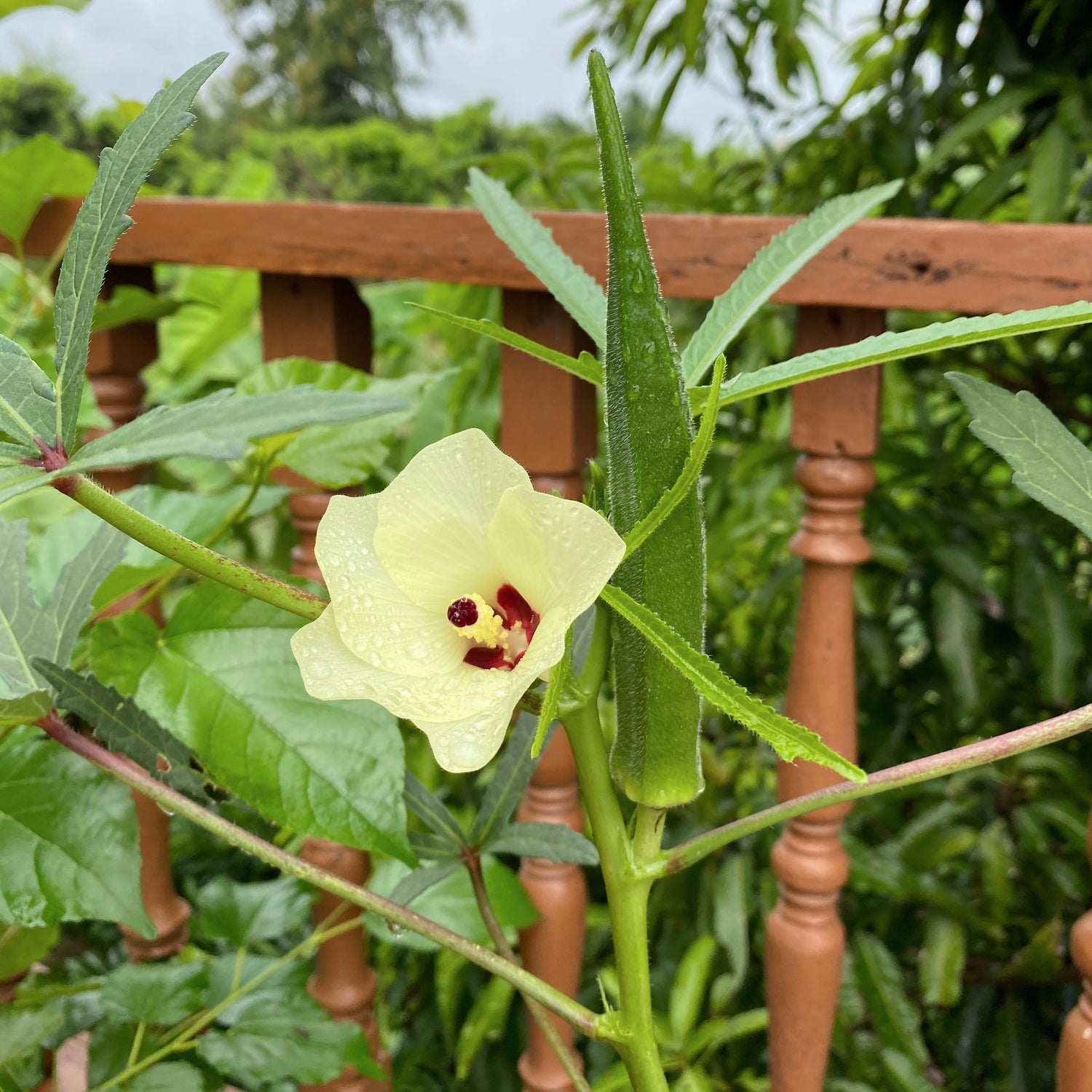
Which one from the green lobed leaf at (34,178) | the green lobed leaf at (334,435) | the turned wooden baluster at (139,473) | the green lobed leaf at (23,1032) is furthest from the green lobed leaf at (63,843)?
the green lobed leaf at (34,178)

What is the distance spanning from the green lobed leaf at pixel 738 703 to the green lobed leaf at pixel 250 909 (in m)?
0.59

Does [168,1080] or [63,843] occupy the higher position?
[63,843]

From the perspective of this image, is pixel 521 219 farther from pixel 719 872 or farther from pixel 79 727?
pixel 719 872

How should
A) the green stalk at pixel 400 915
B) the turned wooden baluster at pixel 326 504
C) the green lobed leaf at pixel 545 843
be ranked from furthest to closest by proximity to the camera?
the turned wooden baluster at pixel 326 504 < the green lobed leaf at pixel 545 843 < the green stalk at pixel 400 915

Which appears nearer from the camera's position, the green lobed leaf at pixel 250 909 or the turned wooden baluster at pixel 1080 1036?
the turned wooden baluster at pixel 1080 1036

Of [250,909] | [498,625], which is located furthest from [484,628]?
[250,909]

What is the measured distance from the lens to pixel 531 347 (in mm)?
389

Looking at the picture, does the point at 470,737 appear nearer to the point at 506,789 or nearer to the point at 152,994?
the point at 506,789

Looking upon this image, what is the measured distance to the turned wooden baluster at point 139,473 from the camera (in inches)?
36.6

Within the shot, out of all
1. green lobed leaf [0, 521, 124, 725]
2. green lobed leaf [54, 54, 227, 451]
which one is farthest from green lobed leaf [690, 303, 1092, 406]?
green lobed leaf [0, 521, 124, 725]

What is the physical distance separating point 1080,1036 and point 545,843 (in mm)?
425

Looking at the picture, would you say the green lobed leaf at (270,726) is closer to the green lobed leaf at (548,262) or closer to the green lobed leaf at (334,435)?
the green lobed leaf at (334,435)

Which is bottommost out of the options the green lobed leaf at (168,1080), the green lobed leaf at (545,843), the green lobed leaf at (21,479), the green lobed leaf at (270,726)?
the green lobed leaf at (168,1080)

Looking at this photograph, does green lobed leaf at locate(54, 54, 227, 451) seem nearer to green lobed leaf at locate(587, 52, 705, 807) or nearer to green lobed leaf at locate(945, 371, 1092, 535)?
green lobed leaf at locate(587, 52, 705, 807)
